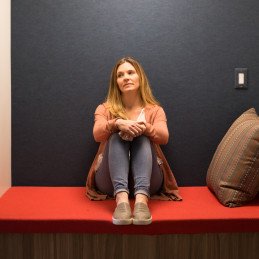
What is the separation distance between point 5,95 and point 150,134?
2.85 feet

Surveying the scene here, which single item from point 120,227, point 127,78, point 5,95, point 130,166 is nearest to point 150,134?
point 130,166

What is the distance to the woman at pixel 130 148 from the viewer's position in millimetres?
1719

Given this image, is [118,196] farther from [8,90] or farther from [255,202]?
[8,90]

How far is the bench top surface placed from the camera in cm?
161

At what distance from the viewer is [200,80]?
222 centimetres

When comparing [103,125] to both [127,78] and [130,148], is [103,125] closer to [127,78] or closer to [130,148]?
[130,148]

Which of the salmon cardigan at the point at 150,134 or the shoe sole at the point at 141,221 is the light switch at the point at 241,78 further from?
the shoe sole at the point at 141,221

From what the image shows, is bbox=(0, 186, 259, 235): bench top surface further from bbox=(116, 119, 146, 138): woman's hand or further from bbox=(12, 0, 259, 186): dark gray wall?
bbox=(12, 0, 259, 186): dark gray wall

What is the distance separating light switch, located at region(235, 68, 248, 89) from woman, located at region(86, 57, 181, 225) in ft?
1.67

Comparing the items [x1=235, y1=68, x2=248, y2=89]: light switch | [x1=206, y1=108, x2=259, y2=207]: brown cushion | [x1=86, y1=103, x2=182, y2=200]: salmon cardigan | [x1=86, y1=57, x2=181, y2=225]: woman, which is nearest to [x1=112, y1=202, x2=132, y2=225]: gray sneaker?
[x1=86, y1=57, x2=181, y2=225]: woman

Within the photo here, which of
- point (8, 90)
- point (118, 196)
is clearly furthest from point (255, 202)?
point (8, 90)

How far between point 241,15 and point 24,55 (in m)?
1.30

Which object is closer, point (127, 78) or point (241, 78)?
point (127, 78)

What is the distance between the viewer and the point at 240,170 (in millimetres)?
1744
